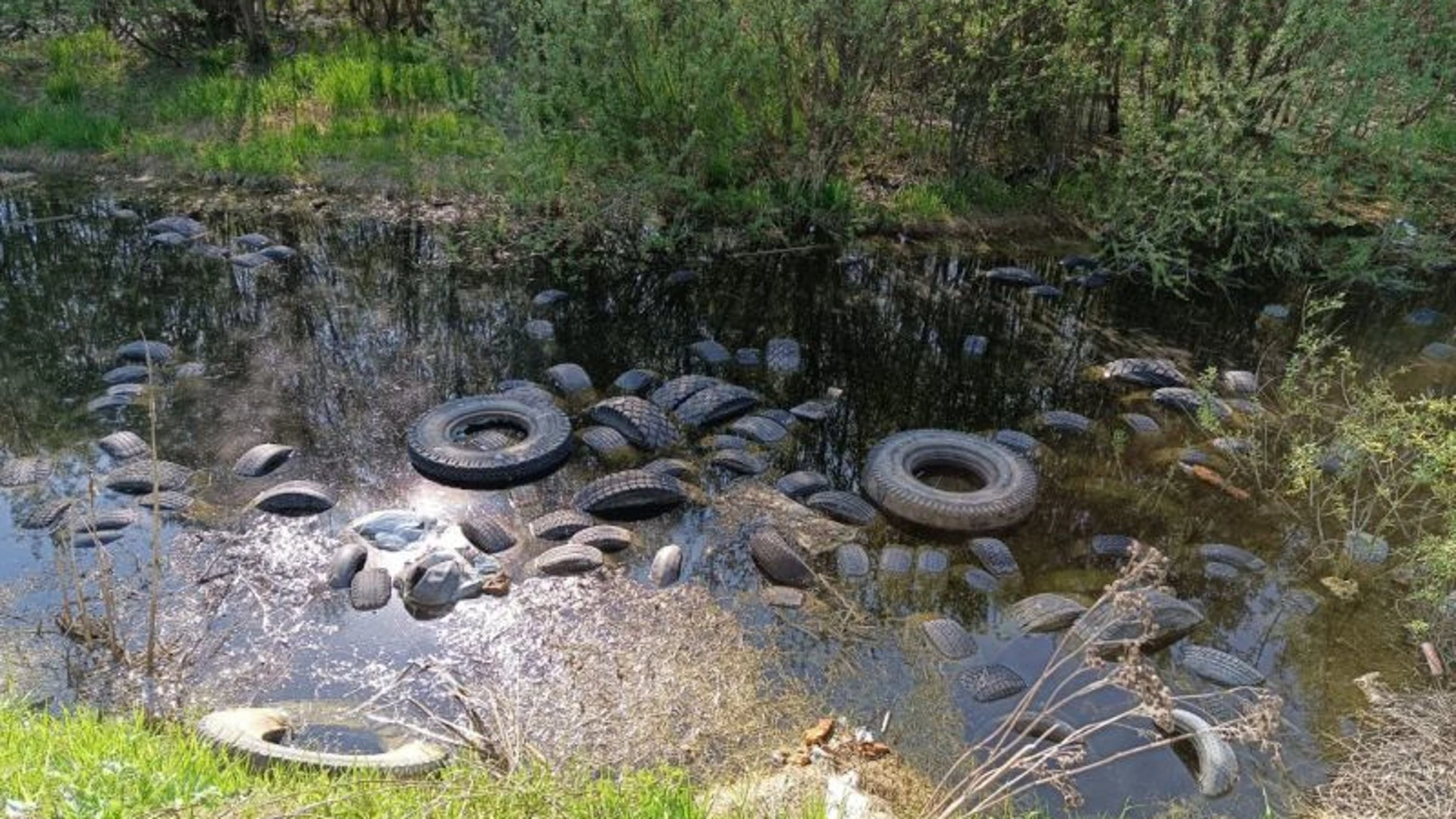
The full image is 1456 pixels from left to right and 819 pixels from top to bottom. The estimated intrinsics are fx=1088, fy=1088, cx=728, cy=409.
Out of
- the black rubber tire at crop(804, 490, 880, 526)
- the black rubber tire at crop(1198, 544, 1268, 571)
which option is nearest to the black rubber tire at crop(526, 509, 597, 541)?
the black rubber tire at crop(804, 490, 880, 526)

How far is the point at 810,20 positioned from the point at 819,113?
Result: 825 millimetres

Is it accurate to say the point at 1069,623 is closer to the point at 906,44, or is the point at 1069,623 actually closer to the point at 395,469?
the point at 395,469

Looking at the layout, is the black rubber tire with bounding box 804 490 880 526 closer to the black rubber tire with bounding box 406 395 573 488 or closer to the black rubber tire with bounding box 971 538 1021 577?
the black rubber tire with bounding box 971 538 1021 577

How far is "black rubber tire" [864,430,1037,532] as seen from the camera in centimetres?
591

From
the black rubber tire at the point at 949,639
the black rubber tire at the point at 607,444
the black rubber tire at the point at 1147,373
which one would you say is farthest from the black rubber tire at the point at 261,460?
the black rubber tire at the point at 1147,373

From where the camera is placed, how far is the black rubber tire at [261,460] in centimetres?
607

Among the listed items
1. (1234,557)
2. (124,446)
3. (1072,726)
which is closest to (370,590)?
(124,446)

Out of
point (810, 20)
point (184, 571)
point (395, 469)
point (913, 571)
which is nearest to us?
point (184, 571)

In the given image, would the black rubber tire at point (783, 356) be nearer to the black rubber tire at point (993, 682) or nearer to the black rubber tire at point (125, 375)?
the black rubber tire at point (993, 682)

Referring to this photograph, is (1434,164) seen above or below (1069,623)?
above

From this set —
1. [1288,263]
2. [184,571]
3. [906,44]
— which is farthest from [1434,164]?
[184,571]

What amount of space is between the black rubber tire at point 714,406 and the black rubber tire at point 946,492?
97cm

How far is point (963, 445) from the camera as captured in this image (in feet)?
21.5

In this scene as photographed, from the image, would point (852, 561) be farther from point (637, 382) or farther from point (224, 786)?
point (224, 786)
